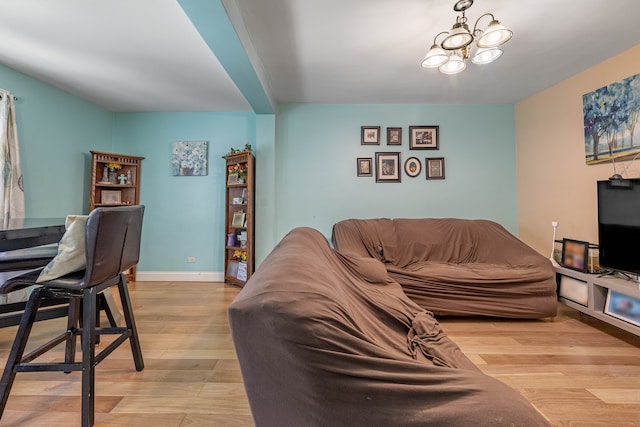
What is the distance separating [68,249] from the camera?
1.34 m

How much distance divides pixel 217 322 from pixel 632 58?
421 centimetres

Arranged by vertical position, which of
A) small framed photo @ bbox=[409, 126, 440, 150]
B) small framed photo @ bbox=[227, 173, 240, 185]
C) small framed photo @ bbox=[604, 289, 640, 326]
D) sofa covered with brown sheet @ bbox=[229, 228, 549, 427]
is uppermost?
small framed photo @ bbox=[409, 126, 440, 150]

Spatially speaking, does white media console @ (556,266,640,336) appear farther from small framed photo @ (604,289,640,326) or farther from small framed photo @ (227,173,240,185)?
small framed photo @ (227,173,240,185)

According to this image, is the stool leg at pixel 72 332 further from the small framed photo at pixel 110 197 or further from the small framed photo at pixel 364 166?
the small framed photo at pixel 364 166

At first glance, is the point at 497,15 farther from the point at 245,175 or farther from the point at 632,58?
the point at 245,175

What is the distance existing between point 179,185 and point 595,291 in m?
4.51

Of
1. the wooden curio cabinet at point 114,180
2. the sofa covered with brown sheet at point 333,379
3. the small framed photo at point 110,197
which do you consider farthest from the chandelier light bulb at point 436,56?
the small framed photo at point 110,197

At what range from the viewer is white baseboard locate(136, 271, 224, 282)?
3.76 metres

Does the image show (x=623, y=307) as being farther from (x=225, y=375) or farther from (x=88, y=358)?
(x=88, y=358)

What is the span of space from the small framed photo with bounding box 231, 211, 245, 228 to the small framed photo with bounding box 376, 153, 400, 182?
6.08ft

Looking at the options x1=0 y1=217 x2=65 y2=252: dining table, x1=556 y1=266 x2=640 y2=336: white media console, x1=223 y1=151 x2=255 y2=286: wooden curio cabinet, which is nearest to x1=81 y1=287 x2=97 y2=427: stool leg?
x1=0 y1=217 x2=65 y2=252: dining table

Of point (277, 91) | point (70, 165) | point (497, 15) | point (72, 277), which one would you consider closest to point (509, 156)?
point (497, 15)

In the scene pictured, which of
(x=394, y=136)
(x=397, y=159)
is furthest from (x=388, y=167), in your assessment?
(x=394, y=136)

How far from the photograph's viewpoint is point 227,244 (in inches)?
144
